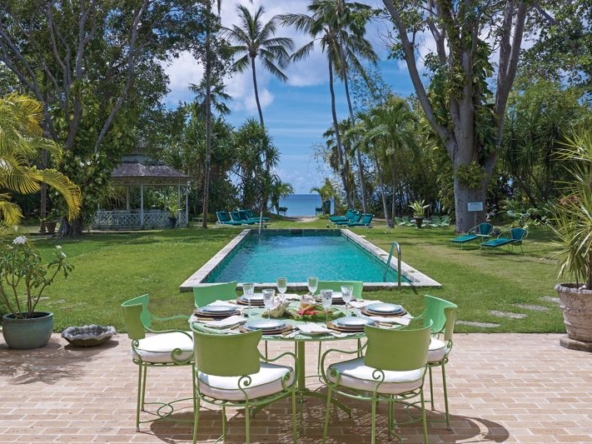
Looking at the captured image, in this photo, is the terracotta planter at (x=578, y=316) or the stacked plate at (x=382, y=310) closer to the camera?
the stacked plate at (x=382, y=310)

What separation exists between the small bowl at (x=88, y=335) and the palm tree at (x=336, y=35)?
23.5m

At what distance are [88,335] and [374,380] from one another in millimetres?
3721

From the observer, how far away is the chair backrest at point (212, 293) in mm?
4879

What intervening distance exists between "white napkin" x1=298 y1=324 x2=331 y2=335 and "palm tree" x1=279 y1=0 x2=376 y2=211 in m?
25.5

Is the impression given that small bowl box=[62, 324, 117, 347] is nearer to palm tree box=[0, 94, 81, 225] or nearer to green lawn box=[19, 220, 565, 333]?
green lawn box=[19, 220, 565, 333]

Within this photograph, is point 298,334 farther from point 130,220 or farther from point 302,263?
point 130,220

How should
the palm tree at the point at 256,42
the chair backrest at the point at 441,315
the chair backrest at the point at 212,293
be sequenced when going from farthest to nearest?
1. the palm tree at the point at 256,42
2. the chair backrest at the point at 212,293
3. the chair backrest at the point at 441,315

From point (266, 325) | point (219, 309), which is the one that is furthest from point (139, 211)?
point (266, 325)

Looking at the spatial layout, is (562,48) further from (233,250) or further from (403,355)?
(403,355)

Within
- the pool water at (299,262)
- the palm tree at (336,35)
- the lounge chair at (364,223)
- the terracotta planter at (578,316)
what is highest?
the palm tree at (336,35)

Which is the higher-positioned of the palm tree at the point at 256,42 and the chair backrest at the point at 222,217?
the palm tree at the point at 256,42

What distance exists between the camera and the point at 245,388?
10.8 ft

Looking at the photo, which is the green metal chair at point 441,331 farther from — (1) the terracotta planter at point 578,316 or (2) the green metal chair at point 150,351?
(1) the terracotta planter at point 578,316

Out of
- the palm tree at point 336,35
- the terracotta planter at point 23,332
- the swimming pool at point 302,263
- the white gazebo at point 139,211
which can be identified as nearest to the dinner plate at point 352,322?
the terracotta planter at point 23,332
